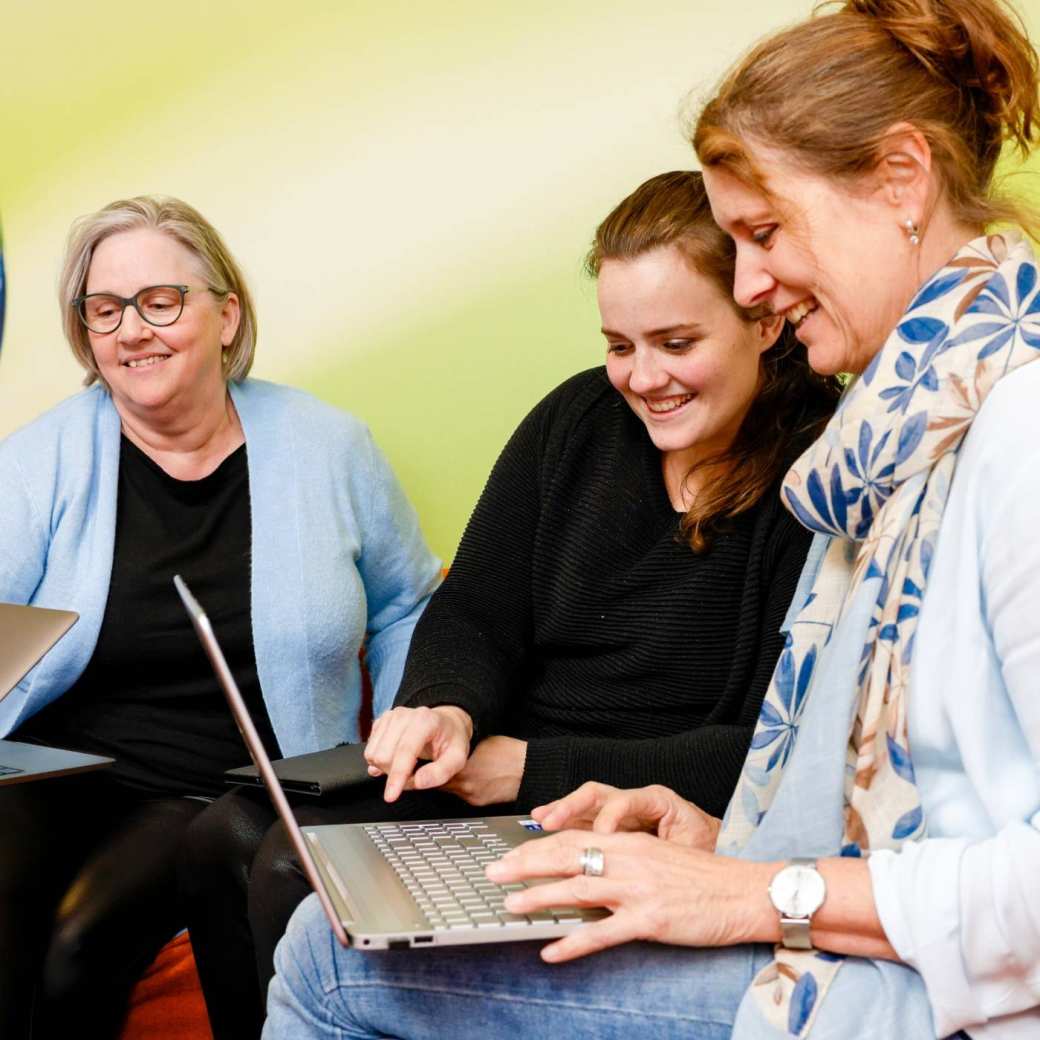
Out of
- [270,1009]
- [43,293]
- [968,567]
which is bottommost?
[270,1009]

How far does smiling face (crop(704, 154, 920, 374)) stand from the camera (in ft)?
3.69

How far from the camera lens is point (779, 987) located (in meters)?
0.95

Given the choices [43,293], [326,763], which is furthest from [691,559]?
[43,293]

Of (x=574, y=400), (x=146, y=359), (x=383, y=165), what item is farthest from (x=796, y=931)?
(x=383, y=165)

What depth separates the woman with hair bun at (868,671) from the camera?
0.93m

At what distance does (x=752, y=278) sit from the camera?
1.22m

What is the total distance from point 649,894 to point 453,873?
18cm

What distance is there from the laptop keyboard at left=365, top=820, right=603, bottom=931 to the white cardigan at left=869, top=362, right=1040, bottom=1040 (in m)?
0.24

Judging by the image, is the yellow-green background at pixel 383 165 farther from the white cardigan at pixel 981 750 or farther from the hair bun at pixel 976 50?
the white cardigan at pixel 981 750

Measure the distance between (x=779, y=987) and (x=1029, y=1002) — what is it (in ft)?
0.55

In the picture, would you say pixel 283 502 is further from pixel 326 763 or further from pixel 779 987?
pixel 779 987

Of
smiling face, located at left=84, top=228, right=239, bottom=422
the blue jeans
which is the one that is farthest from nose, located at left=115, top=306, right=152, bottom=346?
the blue jeans

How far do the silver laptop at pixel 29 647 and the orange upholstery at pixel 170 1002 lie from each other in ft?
0.93

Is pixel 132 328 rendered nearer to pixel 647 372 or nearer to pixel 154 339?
pixel 154 339
